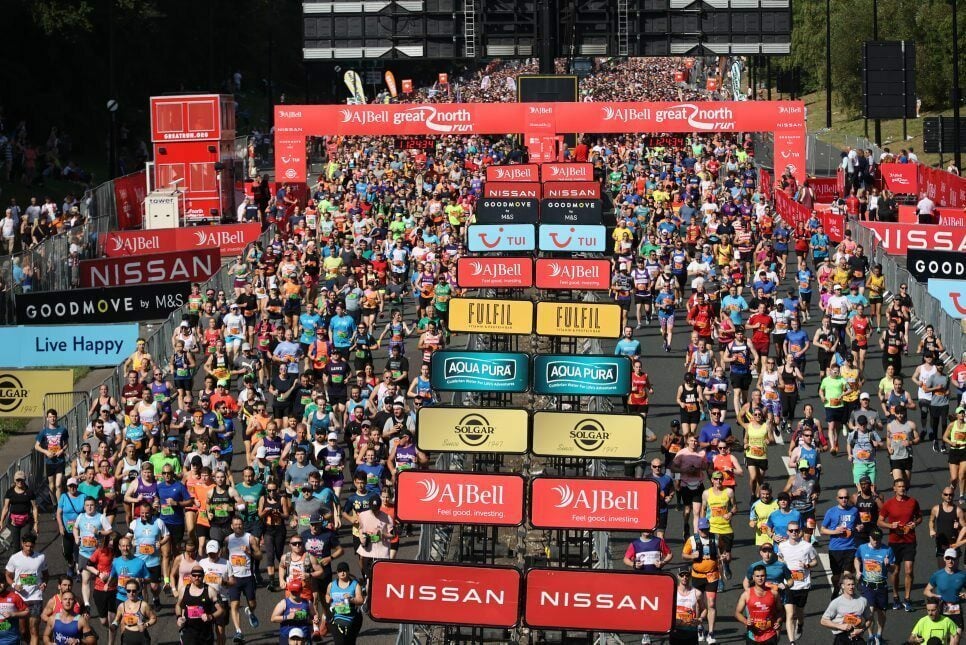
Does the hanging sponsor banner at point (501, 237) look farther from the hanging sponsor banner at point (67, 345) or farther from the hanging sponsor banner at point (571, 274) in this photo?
the hanging sponsor banner at point (67, 345)

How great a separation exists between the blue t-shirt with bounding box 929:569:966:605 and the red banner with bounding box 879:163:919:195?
1217 inches

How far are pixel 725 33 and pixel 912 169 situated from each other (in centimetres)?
637

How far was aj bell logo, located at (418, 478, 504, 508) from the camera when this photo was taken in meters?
14.1

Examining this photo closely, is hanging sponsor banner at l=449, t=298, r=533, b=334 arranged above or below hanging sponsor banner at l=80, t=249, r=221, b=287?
below

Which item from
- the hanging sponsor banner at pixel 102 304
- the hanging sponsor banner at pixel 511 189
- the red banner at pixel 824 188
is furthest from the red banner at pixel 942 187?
the hanging sponsor banner at pixel 102 304

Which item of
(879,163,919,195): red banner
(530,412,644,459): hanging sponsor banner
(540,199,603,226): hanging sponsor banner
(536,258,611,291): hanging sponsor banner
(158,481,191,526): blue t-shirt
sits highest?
(879,163,919,195): red banner

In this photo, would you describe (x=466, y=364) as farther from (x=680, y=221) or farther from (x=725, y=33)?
(x=725, y=33)

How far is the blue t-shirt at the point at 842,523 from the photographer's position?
1795 centimetres

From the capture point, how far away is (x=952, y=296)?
29.3 meters

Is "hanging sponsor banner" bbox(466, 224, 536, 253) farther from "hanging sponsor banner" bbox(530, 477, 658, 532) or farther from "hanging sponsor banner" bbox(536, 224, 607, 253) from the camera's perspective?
"hanging sponsor banner" bbox(530, 477, 658, 532)

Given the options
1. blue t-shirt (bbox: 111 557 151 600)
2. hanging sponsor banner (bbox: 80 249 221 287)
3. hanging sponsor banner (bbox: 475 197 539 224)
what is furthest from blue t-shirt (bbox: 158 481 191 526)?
hanging sponsor banner (bbox: 475 197 539 224)

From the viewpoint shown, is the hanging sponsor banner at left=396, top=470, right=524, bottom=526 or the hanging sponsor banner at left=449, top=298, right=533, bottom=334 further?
the hanging sponsor banner at left=449, top=298, right=533, bottom=334

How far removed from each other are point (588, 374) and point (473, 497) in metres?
6.04

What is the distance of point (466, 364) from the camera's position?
808 inches
